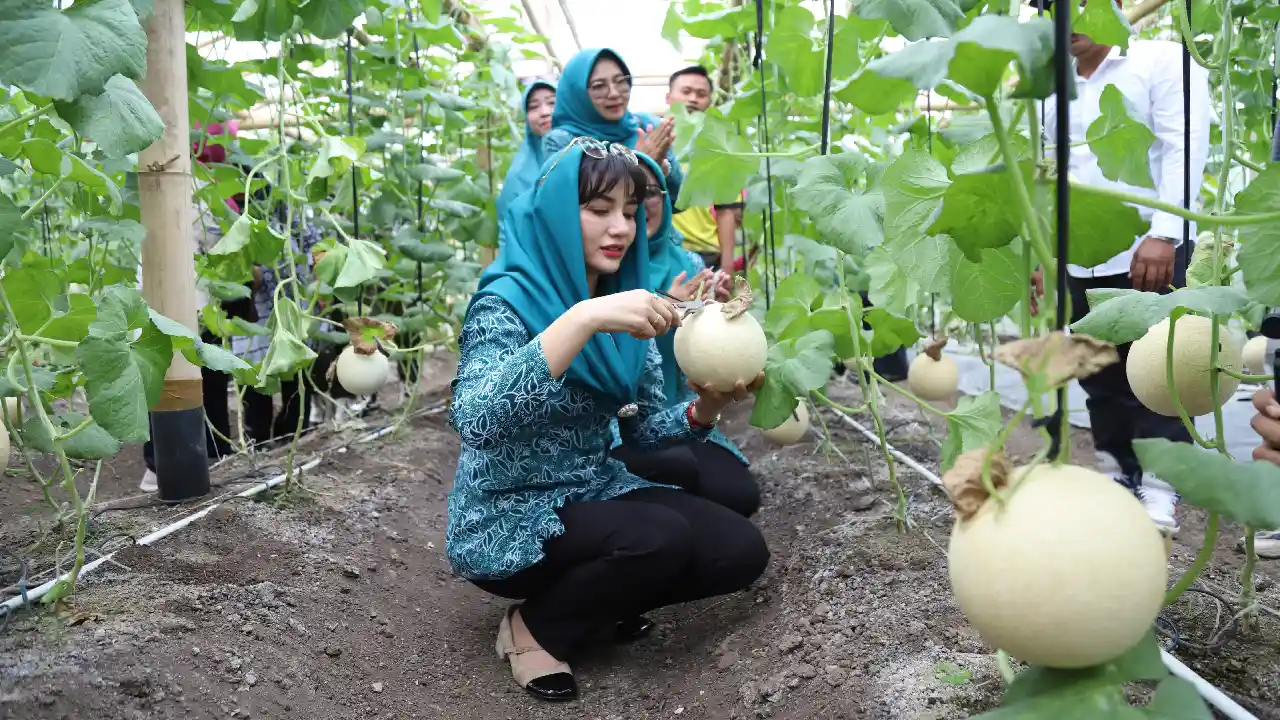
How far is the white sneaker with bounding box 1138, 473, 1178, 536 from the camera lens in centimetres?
264

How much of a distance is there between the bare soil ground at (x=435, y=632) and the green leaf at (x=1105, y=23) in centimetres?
96

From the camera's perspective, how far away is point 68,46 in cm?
120

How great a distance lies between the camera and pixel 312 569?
2.43 m

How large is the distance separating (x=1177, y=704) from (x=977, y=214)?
51cm

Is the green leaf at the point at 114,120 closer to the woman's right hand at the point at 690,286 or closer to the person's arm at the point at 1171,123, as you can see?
the woman's right hand at the point at 690,286

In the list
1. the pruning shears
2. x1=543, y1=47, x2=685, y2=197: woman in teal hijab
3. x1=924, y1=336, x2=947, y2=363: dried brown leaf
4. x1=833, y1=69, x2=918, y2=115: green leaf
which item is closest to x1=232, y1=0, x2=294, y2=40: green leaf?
x1=543, y1=47, x2=685, y2=197: woman in teal hijab

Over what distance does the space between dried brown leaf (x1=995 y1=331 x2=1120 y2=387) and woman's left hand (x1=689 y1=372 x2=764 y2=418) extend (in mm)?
1056

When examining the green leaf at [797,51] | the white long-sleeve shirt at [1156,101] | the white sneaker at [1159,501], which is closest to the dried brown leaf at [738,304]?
the green leaf at [797,51]

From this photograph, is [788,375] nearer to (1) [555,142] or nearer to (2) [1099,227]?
(2) [1099,227]

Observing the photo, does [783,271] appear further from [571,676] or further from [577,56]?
[571,676]

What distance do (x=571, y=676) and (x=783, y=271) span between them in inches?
109

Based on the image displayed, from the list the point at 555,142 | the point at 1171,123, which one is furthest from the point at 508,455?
the point at 1171,123

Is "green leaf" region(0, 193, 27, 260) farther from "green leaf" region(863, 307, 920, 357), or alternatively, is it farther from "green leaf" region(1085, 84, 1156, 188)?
"green leaf" region(863, 307, 920, 357)

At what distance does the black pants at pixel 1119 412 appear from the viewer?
2812 millimetres
